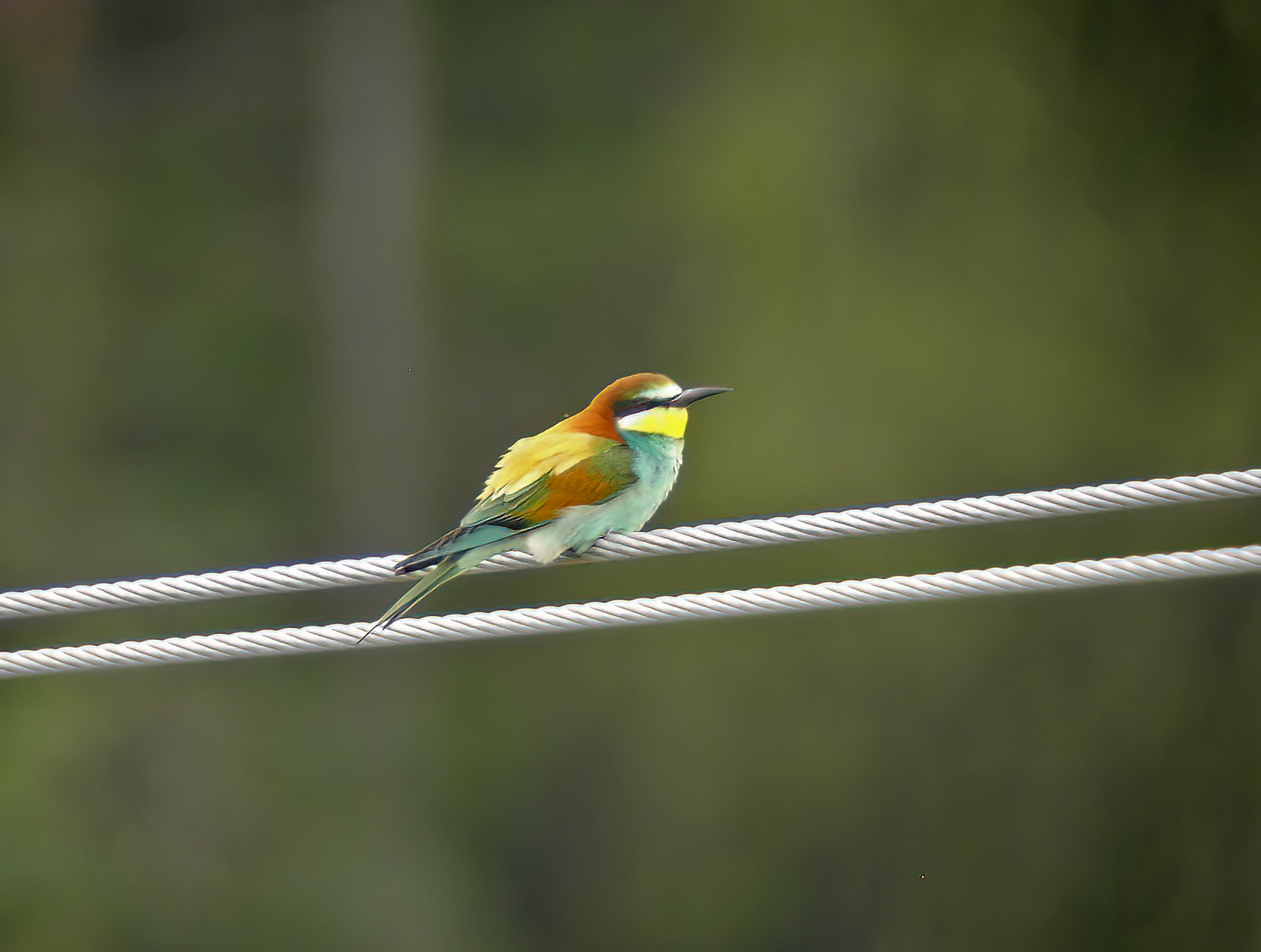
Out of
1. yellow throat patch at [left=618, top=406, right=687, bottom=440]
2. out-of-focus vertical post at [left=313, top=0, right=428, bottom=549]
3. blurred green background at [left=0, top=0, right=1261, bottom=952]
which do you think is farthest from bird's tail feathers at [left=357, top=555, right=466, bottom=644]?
out-of-focus vertical post at [left=313, top=0, right=428, bottom=549]

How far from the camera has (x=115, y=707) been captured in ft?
18.5

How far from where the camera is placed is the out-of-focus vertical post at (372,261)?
6297 mm

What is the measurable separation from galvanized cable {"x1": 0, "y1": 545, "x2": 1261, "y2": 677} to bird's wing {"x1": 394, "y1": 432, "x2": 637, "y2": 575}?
0.25 meters

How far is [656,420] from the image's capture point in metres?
2.29

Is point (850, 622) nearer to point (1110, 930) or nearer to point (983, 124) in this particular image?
point (1110, 930)

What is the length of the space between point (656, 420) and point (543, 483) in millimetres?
287

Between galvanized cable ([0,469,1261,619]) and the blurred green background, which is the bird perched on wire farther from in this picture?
the blurred green background

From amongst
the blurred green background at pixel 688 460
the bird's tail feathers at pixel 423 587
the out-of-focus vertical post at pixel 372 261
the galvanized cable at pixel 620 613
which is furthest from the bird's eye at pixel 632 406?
the out-of-focus vertical post at pixel 372 261

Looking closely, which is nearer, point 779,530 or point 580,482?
point 779,530

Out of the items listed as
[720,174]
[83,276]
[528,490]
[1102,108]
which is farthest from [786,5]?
[528,490]

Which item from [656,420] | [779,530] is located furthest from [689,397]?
[779,530]

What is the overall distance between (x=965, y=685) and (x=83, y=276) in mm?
4498

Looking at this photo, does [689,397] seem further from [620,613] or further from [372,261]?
[372,261]

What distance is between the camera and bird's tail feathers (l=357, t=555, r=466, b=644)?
174cm
